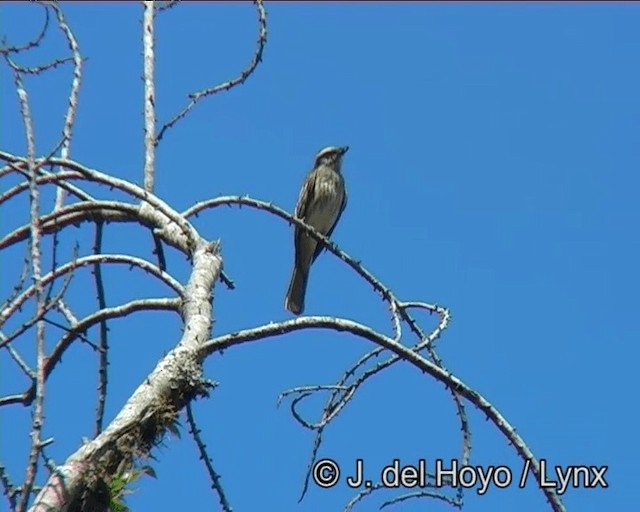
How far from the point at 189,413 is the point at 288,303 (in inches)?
271

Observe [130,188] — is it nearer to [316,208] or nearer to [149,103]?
[149,103]

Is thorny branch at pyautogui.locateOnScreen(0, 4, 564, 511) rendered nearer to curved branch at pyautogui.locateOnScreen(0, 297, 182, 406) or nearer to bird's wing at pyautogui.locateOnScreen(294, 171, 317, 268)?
curved branch at pyautogui.locateOnScreen(0, 297, 182, 406)

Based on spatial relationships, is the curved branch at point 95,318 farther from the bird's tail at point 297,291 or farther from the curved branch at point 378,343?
the bird's tail at point 297,291

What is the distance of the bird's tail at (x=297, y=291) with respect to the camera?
10617 mm

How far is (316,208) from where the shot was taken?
36.9 ft

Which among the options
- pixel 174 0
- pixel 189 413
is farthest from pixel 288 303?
pixel 189 413

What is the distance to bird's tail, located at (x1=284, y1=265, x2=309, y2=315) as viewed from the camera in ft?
34.8

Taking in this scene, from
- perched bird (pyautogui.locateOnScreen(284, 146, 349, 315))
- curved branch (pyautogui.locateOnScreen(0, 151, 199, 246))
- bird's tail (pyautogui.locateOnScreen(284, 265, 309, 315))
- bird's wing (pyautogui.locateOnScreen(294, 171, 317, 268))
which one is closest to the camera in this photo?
curved branch (pyautogui.locateOnScreen(0, 151, 199, 246))

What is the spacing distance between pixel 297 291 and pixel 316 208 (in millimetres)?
941

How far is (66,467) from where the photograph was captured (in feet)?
10.3

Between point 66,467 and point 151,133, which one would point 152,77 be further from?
point 66,467

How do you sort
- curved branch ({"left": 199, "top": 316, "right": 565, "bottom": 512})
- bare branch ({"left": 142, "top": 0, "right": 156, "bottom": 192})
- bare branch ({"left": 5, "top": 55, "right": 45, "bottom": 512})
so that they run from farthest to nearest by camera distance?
1. bare branch ({"left": 142, "top": 0, "right": 156, "bottom": 192})
2. curved branch ({"left": 199, "top": 316, "right": 565, "bottom": 512})
3. bare branch ({"left": 5, "top": 55, "right": 45, "bottom": 512})

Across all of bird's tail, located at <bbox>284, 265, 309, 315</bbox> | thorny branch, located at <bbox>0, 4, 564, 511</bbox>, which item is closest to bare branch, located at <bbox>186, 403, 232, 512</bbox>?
thorny branch, located at <bbox>0, 4, 564, 511</bbox>

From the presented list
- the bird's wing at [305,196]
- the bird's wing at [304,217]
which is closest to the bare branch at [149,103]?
the bird's wing at [304,217]
